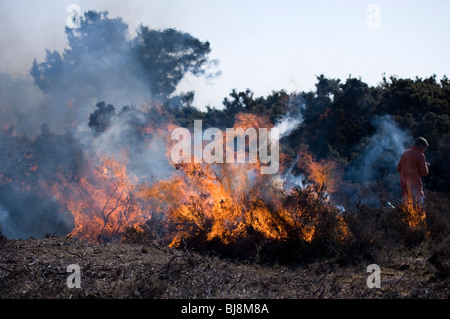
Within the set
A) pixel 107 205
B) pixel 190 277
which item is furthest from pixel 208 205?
pixel 107 205

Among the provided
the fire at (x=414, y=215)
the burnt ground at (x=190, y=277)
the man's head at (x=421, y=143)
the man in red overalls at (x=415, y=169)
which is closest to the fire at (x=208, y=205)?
the burnt ground at (x=190, y=277)

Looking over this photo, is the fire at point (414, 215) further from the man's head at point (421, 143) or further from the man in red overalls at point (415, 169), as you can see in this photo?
the man's head at point (421, 143)

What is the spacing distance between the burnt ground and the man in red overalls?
2.26m

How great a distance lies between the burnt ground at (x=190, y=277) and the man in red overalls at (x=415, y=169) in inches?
88.9

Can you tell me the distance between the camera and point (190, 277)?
5.99 m

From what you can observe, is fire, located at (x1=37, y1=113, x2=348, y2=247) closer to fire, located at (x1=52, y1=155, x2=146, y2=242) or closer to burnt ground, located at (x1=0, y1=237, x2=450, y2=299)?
fire, located at (x1=52, y1=155, x2=146, y2=242)

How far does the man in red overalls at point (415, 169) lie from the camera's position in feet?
33.5

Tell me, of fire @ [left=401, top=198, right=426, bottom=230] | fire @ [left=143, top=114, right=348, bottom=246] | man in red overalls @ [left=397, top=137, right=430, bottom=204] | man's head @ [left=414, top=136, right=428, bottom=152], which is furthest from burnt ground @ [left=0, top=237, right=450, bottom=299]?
man's head @ [left=414, top=136, right=428, bottom=152]

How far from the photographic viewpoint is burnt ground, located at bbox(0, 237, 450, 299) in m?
5.51

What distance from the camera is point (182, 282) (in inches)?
228

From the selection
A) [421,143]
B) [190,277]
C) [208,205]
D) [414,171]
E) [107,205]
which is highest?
[421,143]

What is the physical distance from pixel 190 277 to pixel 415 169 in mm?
6612

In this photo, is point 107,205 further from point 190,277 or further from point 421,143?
point 421,143
